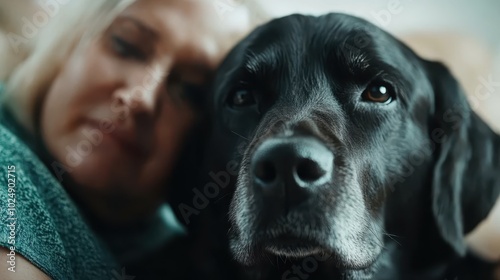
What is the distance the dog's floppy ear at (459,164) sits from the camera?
4.04ft

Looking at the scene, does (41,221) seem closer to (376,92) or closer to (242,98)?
(242,98)

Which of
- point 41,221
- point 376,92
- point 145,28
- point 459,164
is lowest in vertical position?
point 459,164

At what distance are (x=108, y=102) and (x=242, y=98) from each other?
30 cm

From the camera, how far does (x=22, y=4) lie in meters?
1.30

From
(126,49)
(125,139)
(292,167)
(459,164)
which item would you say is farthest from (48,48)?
(459,164)

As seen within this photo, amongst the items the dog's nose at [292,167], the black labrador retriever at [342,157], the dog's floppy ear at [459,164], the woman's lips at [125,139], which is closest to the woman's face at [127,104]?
the woman's lips at [125,139]

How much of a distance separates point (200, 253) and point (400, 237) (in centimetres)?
47

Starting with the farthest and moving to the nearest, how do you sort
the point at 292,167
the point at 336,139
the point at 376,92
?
the point at 376,92 → the point at 336,139 → the point at 292,167

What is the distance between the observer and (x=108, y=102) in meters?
1.26

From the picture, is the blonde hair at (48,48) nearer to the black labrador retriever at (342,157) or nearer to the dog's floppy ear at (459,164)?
the black labrador retriever at (342,157)

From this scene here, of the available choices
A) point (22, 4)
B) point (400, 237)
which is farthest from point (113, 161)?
point (400, 237)

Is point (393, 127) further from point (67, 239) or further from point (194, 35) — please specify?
point (67, 239)

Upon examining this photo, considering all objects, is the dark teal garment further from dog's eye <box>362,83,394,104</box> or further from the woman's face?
dog's eye <box>362,83,394,104</box>

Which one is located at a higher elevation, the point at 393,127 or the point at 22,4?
the point at 22,4
